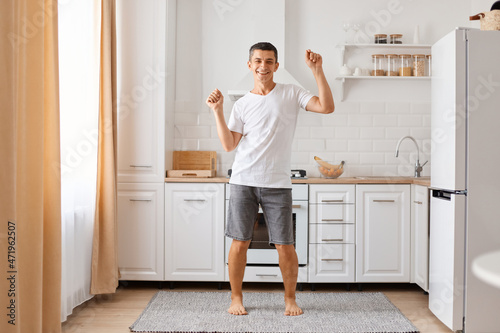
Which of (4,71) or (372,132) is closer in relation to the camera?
(4,71)

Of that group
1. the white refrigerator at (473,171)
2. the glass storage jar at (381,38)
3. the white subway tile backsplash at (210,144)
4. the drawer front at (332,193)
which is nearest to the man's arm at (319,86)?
the white refrigerator at (473,171)

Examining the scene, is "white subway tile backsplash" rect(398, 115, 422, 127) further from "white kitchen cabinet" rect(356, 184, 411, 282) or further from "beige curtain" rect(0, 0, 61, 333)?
"beige curtain" rect(0, 0, 61, 333)

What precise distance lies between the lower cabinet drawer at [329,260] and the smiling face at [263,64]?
4.20 ft

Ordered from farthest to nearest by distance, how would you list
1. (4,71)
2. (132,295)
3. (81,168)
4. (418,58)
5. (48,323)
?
(418,58) < (132,295) < (81,168) < (48,323) < (4,71)

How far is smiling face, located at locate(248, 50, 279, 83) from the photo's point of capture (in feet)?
8.87

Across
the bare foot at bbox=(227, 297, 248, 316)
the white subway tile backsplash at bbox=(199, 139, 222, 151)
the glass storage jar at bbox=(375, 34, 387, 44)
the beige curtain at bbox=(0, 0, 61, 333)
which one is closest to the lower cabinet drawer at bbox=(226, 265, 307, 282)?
the bare foot at bbox=(227, 297, 248, 316)

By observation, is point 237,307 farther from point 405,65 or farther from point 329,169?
point 405,65

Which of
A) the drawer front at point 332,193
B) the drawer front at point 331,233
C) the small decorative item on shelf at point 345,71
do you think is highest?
the small decorative item on shelf at point 345,71

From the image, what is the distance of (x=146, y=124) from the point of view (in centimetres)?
336

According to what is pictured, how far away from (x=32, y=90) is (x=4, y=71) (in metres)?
0.31

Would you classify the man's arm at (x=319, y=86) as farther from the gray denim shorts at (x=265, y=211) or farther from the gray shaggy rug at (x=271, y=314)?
the gray shaggy rug at (x=271, y=314)

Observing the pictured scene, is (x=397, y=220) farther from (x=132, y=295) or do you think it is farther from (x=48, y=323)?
Answer: (x=48, y=323)

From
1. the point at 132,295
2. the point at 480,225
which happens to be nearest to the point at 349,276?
the point at 480,225

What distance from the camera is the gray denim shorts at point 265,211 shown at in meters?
2.76
